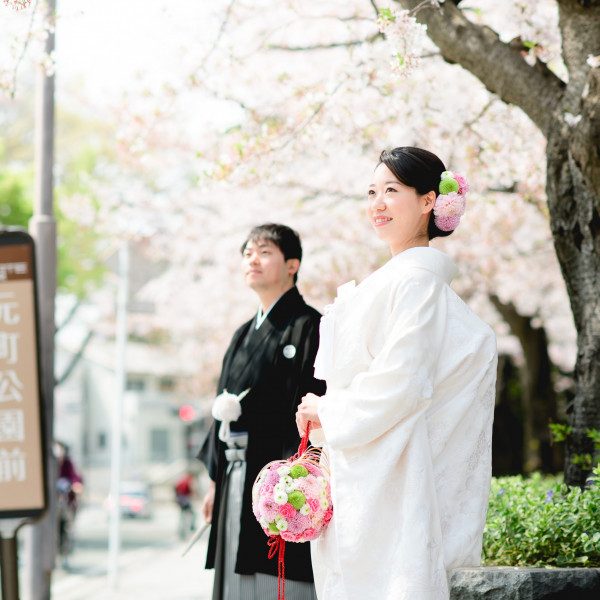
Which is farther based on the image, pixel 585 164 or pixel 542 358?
pixel 542 358

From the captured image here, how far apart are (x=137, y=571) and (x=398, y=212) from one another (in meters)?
8.57

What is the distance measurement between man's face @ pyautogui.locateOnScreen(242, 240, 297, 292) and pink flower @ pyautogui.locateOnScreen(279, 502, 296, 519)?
1.49 m

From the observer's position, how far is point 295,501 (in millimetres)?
2703

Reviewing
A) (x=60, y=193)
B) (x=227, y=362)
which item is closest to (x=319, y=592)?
(x=227, y=362)

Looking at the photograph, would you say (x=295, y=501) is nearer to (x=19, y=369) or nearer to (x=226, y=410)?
(x=19, y=369)

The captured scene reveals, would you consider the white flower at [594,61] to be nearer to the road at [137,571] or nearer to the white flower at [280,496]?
the white flower at [280,496]

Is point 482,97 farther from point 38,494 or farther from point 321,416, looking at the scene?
point 38,494

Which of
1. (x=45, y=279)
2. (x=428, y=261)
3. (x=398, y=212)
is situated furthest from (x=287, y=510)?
(x=45, y=279)

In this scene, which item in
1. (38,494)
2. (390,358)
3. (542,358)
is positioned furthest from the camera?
(542,358)

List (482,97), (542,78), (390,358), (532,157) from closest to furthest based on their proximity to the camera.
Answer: (390,358) → (542,78) → (532,157) → (482,97)

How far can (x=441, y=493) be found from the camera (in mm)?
2596

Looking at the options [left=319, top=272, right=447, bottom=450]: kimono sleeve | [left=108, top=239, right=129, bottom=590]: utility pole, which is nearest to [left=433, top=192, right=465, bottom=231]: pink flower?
[left=319, top=272, right=447, bottom=450]: kimono sleeve

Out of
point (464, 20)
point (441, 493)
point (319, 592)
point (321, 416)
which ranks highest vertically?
point (464, 20)

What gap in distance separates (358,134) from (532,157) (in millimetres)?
1408
